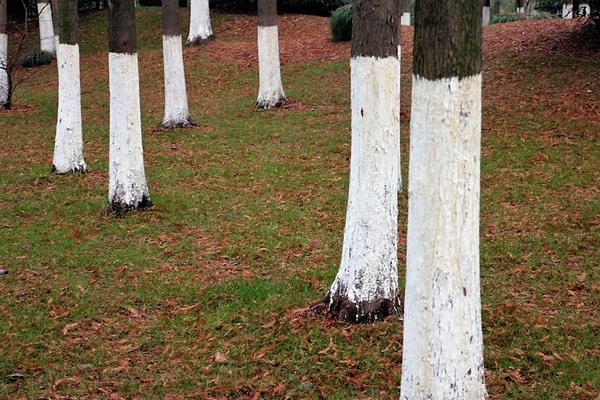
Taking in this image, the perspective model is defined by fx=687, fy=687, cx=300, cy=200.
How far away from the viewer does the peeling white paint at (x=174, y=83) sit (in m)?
13.0

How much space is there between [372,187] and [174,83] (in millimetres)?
8971

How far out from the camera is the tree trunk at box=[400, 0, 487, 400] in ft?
10.5

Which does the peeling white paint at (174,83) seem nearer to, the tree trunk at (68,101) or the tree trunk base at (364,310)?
the tree trunk at (68,101)

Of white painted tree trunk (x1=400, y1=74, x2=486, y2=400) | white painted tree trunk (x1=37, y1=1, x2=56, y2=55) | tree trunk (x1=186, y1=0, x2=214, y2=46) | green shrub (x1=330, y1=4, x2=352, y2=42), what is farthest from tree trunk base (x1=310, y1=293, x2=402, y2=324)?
white painted tree trunk (x1=37, y1=1, x2=56, y2=55)

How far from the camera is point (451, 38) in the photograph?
10.5ft

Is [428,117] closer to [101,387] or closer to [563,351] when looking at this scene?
[563,351]

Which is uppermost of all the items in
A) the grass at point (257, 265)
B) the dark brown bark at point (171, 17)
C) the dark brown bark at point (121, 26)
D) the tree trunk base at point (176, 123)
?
the dark brown bark at point (171, 17)

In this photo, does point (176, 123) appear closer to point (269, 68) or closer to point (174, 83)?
point (174, 83)

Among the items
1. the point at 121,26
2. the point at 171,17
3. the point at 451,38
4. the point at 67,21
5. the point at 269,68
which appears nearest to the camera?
the point at 451,38

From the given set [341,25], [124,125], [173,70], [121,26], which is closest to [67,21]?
[121,26]

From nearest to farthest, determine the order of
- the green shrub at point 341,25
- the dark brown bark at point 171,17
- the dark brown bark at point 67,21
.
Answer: the dark brown bark at point 67,21, the dark brown bark at point 171,17, the green shrub at point 341,25

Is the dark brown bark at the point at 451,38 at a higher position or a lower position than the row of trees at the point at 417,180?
higher

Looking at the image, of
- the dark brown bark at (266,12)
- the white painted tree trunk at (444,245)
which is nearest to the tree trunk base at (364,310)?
the white painted tree trunk at (444,245)

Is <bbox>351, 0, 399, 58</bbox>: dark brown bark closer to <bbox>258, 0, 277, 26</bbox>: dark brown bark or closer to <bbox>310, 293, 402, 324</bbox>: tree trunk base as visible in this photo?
<bbox>310, 293, 402, 324</bbox>: tree trunk base
